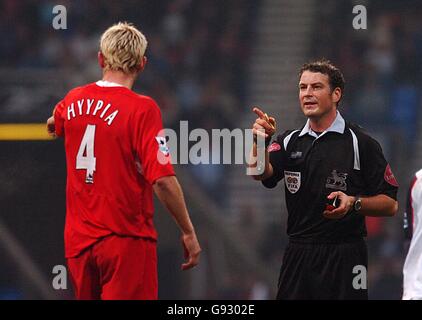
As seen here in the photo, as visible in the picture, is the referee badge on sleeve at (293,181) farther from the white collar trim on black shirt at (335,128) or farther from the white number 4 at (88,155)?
the white number 4 at (88,155)

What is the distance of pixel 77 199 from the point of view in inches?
170

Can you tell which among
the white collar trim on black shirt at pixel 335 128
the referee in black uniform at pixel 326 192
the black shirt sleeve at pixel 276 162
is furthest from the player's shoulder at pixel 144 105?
the white collar trim on black shirt at pixel 335 128

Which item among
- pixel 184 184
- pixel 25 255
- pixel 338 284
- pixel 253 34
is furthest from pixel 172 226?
pixel 338 284

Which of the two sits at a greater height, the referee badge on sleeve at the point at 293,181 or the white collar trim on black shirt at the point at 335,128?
the white collar trim on black shirt at the point at 335,128

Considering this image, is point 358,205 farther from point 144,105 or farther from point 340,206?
point 144,105

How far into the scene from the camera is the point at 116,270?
421cm

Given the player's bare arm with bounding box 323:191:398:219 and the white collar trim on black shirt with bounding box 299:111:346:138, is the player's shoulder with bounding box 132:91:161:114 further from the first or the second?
the white collar trim on black shirt with bounding box 299:111:346:138

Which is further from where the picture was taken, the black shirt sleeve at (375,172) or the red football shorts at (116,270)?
the black shirt sleeve at (375,172)

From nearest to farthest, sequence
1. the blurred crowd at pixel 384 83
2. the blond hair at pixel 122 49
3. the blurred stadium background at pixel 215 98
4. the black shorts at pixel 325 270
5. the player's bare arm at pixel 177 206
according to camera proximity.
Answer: the player's bare arm at pixel 177 206
the blond hair at pixel 122 49
the black shorts at pixel 325 270
the blurred stadium background at pixel 215 98
the blurred crowd at pixel 384 83

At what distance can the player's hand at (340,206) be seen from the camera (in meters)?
4.51

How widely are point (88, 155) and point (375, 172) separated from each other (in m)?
1.45

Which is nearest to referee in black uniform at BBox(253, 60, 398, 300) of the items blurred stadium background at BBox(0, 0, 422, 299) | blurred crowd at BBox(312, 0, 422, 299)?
blurred stadium background at BBox(0, 0, 422, 299)

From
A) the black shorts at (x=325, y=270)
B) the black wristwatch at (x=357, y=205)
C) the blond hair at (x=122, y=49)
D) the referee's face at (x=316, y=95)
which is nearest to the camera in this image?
the blond hair at (x=122, y=49)

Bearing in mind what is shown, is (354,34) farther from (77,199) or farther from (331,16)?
(77,199)
